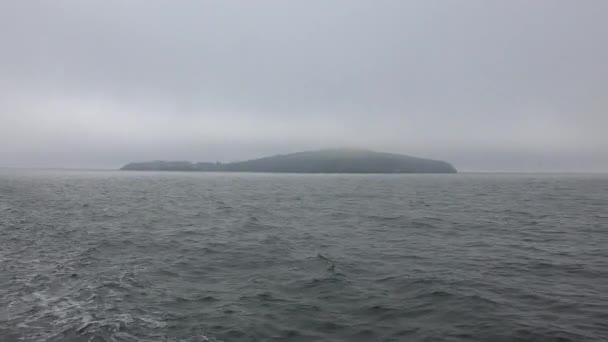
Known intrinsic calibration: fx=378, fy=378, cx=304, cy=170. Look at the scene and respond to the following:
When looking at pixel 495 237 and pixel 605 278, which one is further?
pixel 495 237

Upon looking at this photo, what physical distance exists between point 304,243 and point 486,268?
9920 mm

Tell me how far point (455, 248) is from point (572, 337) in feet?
36.7

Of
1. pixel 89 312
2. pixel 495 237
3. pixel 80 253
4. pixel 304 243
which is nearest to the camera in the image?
pixel 89 312

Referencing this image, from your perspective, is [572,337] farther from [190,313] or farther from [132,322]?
[132,322]

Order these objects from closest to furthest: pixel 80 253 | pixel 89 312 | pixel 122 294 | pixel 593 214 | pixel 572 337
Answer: pixel 572 337, pixel 89 312, pixel 122 294, pixel 80 253, pixel 593 214

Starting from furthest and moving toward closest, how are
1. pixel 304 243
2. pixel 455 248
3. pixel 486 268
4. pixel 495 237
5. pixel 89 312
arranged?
pixel 495 237 → pixel 304 243 → pixel 455 248 → pixel 486 268 → pixel 89 312

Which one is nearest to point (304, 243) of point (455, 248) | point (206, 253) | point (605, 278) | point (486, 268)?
point (206, 253)

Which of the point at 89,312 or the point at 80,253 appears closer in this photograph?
the point at 89,312

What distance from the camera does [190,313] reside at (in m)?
11.4

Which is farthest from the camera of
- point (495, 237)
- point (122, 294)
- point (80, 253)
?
point (495, 237)

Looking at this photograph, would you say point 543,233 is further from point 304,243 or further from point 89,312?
point 89,312

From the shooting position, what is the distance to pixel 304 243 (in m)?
22.4

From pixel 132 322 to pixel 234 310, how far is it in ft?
9.41

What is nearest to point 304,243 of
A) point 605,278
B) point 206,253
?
point 206,253
